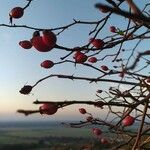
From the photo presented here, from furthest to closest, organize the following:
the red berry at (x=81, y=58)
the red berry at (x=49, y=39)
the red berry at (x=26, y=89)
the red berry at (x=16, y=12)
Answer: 1. the red berry at (x=16, y=12)
2. the red berry at (x=81, y=58)
3. the red berry at (x=26, y=89)
4. the red berry at (x=49, y=39)

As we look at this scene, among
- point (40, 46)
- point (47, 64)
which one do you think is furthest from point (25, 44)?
point (40, 46)

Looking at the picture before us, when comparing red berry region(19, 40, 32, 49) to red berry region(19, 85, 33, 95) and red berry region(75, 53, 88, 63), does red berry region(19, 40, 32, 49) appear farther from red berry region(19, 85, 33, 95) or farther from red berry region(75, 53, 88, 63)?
red berry region(19, 85, 33, 95)

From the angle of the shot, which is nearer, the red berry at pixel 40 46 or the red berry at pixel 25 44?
the red berry at pixel 40 46

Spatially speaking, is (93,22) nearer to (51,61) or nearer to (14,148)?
(51,61)

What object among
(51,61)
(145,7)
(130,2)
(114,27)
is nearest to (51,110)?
(130,2)

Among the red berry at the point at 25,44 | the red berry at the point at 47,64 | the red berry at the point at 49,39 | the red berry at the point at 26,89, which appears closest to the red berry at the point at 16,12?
the red berry at the point at 25,44

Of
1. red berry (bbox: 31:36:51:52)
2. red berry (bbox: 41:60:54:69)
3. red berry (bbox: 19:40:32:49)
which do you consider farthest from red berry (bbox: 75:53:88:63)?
red berry (bbox: 31:36:51:52)

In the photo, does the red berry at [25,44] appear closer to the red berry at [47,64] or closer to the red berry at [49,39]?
the red berry at [47,64]

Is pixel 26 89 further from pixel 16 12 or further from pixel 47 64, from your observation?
pixel 16 12
